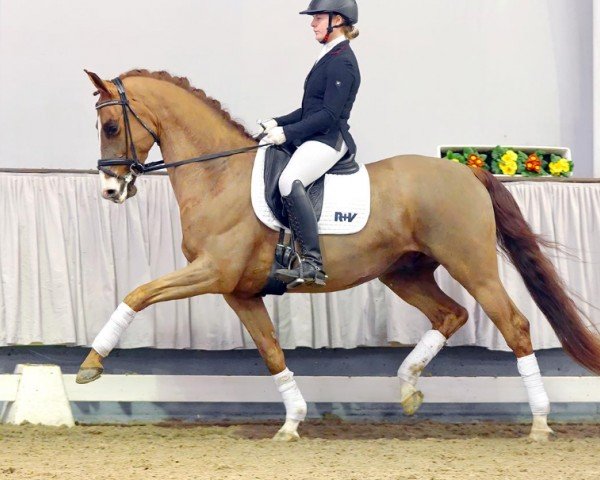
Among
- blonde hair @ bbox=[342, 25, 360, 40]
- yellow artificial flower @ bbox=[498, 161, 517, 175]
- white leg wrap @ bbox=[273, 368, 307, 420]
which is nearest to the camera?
blonde hair @ bbox=[342, 25, 360, 40]

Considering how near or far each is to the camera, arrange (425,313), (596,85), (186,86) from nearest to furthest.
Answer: (186,86), (425,313), (596,85)

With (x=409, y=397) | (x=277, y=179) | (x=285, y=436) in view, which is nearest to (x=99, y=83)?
(x=277, y=179)

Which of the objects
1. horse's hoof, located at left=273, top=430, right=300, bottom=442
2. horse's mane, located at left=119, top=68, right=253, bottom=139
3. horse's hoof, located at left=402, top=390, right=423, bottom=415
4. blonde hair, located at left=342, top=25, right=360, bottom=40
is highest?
blonde hair, located at left=342, top=25, right=360, bottom=40

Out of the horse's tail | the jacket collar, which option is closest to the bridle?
the jacket collar

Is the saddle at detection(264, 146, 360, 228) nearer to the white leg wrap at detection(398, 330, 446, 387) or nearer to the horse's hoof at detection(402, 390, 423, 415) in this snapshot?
the white leg wrap at detection(398, 330, 446, 387)

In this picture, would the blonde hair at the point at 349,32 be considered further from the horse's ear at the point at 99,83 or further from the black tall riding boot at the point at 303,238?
the horse's ear at the point at 99,83

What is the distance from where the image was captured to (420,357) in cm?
595

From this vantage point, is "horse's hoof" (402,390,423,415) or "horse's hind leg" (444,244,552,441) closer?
"horse's hind leg" (444,244,552,441)

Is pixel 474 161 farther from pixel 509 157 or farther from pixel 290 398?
pixel 290 398

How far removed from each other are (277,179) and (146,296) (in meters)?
0.92

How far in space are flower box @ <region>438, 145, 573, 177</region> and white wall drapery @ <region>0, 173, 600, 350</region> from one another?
0.25m

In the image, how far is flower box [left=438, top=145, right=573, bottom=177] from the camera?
6.86m

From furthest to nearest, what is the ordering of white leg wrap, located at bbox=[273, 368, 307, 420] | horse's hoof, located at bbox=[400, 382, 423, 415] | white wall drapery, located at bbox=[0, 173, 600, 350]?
white wall drapery, located at bbox=[0, 173, 600, 350]
horse's hoof, located at bbox=[400, 382, 423, 415]
white leg wrap, located at bbox=[273, 368, 307, 420]

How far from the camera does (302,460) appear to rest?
4961 millimetres
